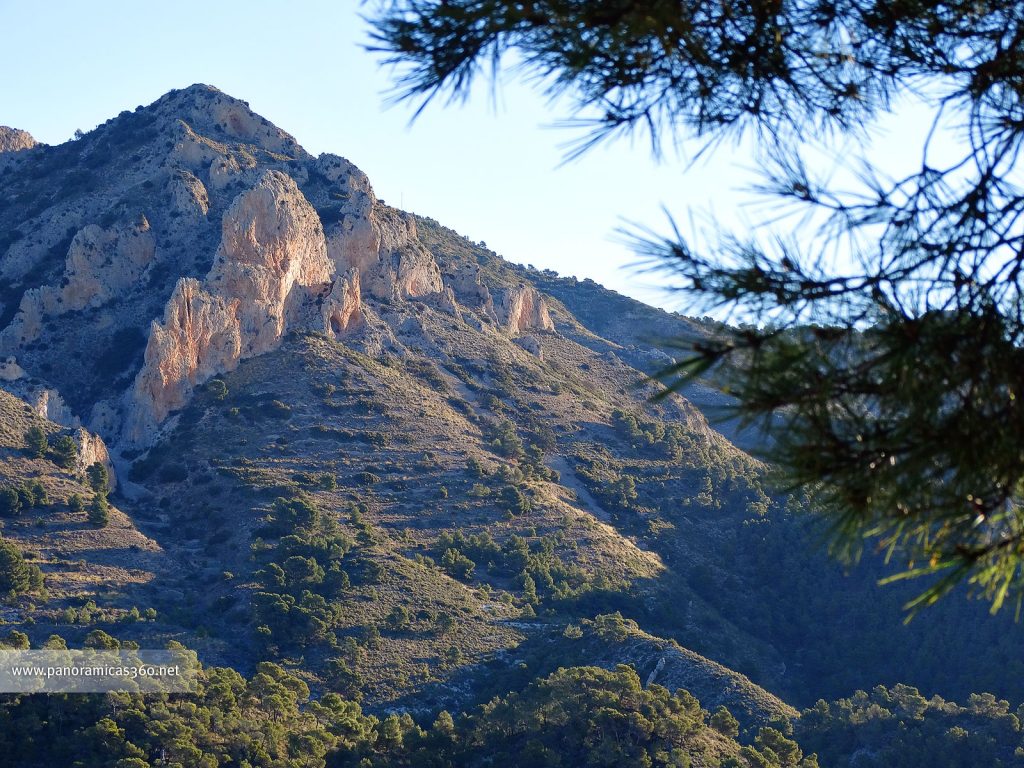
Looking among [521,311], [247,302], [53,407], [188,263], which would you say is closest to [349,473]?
[247,302]

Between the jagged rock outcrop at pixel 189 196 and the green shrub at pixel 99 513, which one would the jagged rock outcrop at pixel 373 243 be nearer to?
the jagged rock outcrop at pixel 189 196

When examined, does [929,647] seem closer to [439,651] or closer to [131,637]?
[439,651]

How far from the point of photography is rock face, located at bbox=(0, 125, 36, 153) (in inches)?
2566

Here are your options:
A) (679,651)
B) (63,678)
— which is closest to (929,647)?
(679,651)

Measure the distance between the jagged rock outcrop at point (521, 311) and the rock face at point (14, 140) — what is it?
30409 millimetres

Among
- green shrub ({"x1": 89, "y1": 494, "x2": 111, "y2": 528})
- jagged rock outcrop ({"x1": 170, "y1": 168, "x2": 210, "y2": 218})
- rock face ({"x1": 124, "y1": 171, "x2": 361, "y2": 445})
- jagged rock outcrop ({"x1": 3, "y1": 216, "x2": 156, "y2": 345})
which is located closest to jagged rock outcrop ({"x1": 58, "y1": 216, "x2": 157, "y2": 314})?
jagged rock outcrop ({"x1": 3, "y1": 216, "x2": 156, "y2": 345})

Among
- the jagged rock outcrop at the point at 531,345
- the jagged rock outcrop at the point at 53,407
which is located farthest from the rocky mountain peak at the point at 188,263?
the jagged rock outcrop at the point at 53,407

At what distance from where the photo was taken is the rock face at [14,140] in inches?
2566

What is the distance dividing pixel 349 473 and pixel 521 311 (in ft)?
77.2

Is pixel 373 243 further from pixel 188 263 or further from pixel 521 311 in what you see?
pixel 521 311

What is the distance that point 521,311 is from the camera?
65.1 meters

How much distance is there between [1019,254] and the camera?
4582 mm

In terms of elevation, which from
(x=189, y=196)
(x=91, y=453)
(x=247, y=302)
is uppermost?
(x=189, y=196)

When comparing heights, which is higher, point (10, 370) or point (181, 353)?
point (181, 353)
